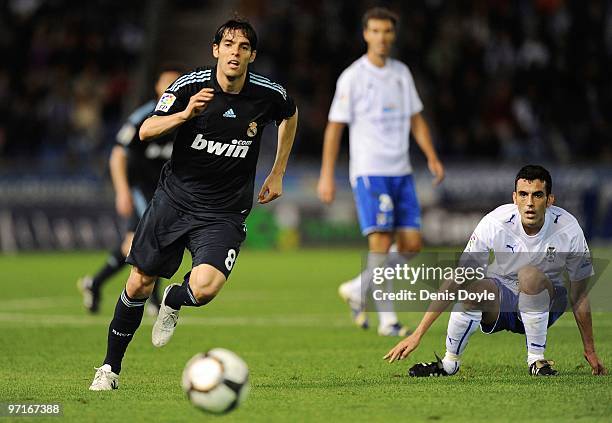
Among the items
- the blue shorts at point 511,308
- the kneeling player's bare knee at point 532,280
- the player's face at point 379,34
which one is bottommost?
the blue shorts at point 511,308

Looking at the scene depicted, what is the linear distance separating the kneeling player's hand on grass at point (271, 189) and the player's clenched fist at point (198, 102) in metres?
1.11

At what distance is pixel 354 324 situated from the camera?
35.8 feet

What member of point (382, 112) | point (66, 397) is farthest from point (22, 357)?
point (382, 112)

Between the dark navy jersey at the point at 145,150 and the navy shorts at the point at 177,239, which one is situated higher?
the dark navy jersey at the point at 145,150

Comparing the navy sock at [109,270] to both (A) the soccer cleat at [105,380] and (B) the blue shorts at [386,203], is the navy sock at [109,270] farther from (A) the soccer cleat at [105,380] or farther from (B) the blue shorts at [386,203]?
(A) the soccer cleat at [105,380]

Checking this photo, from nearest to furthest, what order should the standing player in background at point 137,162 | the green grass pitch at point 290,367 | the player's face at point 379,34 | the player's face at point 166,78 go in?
the green grass pitch at point 290,367 < the player's face at point 379,34 < the player's face at point 166,78 < the standing player in background at point 137,162

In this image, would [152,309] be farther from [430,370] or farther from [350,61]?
[350,61]

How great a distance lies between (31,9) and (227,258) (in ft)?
61.5

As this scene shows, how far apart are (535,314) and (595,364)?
1.50 ft

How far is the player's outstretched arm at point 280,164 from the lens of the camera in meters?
7.49

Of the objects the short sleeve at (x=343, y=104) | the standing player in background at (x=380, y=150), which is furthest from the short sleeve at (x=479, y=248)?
the short sleeve at (x=343, y=104)

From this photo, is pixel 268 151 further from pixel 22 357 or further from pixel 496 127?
pixel 22 357

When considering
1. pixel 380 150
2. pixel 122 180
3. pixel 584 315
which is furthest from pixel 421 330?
pixel 122 180

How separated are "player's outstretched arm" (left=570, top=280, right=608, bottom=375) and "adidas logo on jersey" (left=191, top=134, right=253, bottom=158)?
2.11 meters
